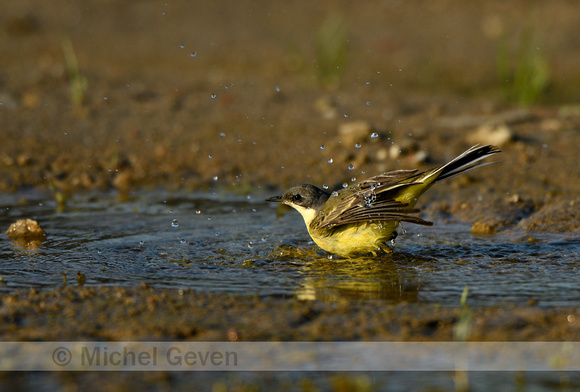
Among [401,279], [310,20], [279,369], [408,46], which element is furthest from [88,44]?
[279,369]

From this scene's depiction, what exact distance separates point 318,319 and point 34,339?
1.66m

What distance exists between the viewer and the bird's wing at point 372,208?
616 cm

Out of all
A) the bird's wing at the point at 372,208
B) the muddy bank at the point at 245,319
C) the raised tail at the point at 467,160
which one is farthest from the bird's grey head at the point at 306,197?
the muddy bank at the point at 245,319

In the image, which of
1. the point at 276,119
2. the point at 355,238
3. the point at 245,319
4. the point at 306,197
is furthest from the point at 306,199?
the point at 276,119

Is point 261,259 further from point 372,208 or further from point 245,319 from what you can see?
point 245,319

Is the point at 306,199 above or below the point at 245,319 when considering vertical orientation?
above

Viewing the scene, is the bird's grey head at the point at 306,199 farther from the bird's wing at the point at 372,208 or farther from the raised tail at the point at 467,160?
the raised tail at the point at 467,160

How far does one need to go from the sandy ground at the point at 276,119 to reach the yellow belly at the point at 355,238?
1.30 m

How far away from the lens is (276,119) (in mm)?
11203

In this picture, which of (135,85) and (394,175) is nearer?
(394,175)

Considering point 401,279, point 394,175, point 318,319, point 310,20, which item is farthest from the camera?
point 310,20

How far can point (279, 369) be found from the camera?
4.13 m

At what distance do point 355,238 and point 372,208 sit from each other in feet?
1.14

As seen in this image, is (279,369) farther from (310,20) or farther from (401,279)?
(310,20)
